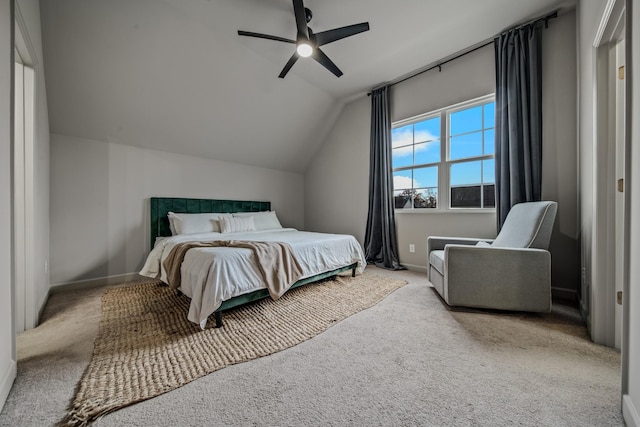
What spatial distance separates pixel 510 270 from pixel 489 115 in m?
2.09

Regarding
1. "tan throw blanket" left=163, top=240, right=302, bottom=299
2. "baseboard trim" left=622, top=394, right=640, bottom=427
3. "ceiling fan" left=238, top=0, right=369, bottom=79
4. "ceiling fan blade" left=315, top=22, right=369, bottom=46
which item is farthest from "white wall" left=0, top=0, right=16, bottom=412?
"baseboard trim" left=622, top=394, right=640, bottom=427

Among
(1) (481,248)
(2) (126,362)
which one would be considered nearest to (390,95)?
(1) (481,248)

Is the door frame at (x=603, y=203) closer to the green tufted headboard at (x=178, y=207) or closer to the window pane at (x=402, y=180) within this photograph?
the window pane at (x=402, y=180)

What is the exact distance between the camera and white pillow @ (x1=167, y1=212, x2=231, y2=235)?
3234 millimetres

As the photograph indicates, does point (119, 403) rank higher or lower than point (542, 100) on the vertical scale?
lower

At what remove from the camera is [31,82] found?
1.79 m

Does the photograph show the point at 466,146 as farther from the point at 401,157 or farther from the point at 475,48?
the point at 475,48

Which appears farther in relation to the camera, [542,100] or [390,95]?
[390,95]

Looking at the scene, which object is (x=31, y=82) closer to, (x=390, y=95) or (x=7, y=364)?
(x=7, y=364)

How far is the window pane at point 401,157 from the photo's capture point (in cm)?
381

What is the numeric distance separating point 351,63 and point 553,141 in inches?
98.3

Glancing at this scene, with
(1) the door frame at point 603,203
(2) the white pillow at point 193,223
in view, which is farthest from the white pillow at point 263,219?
(1) the door frame at point 603,203

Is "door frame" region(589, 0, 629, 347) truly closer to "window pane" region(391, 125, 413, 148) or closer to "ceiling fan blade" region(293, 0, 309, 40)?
"ceiling fan blade" region(293, 0, 309, 40)

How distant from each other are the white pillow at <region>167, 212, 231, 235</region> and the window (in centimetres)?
286
